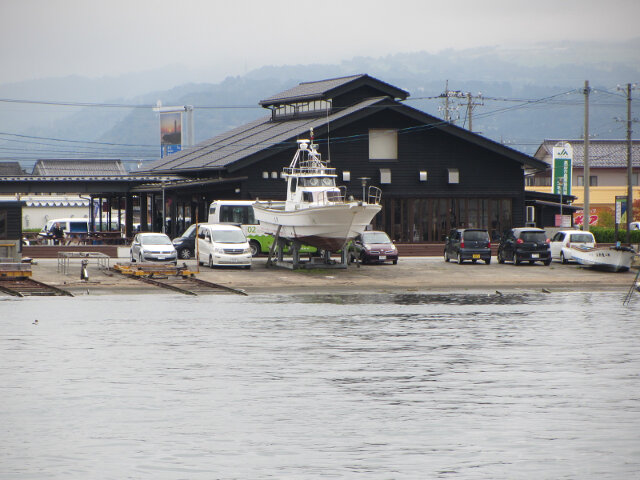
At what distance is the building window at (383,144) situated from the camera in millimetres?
60981

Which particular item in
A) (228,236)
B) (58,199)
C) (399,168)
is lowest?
(228,236)

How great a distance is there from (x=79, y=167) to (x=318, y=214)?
7966 cm

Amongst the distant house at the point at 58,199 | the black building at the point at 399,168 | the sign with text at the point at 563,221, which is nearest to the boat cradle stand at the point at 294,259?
the black building at the point at 399,168

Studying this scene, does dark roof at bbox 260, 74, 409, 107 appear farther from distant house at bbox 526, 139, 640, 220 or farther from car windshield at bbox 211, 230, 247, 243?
distant house at bbox 526, 139, 640, 220

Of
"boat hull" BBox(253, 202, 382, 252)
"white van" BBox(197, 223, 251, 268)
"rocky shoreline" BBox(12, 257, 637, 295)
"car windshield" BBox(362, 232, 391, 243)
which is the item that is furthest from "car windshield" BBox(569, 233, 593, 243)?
"white van" BBox(197, 223, 251, 268)

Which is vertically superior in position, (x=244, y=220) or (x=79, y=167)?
(x=79, y=167)

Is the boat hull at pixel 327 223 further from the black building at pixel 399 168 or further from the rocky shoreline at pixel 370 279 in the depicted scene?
the black building at pixel 399 168

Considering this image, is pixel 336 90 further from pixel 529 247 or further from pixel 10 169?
pixel 10 169

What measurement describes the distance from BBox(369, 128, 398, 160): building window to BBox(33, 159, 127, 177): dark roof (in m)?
57.1

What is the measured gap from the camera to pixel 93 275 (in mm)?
43188

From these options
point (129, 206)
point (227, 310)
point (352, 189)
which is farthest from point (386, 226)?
point (227, 310)

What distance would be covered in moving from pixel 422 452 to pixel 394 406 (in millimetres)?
3154

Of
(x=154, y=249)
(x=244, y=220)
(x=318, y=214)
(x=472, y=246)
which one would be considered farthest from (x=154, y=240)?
(x=472, y=246)

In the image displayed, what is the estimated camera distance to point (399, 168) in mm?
61500
